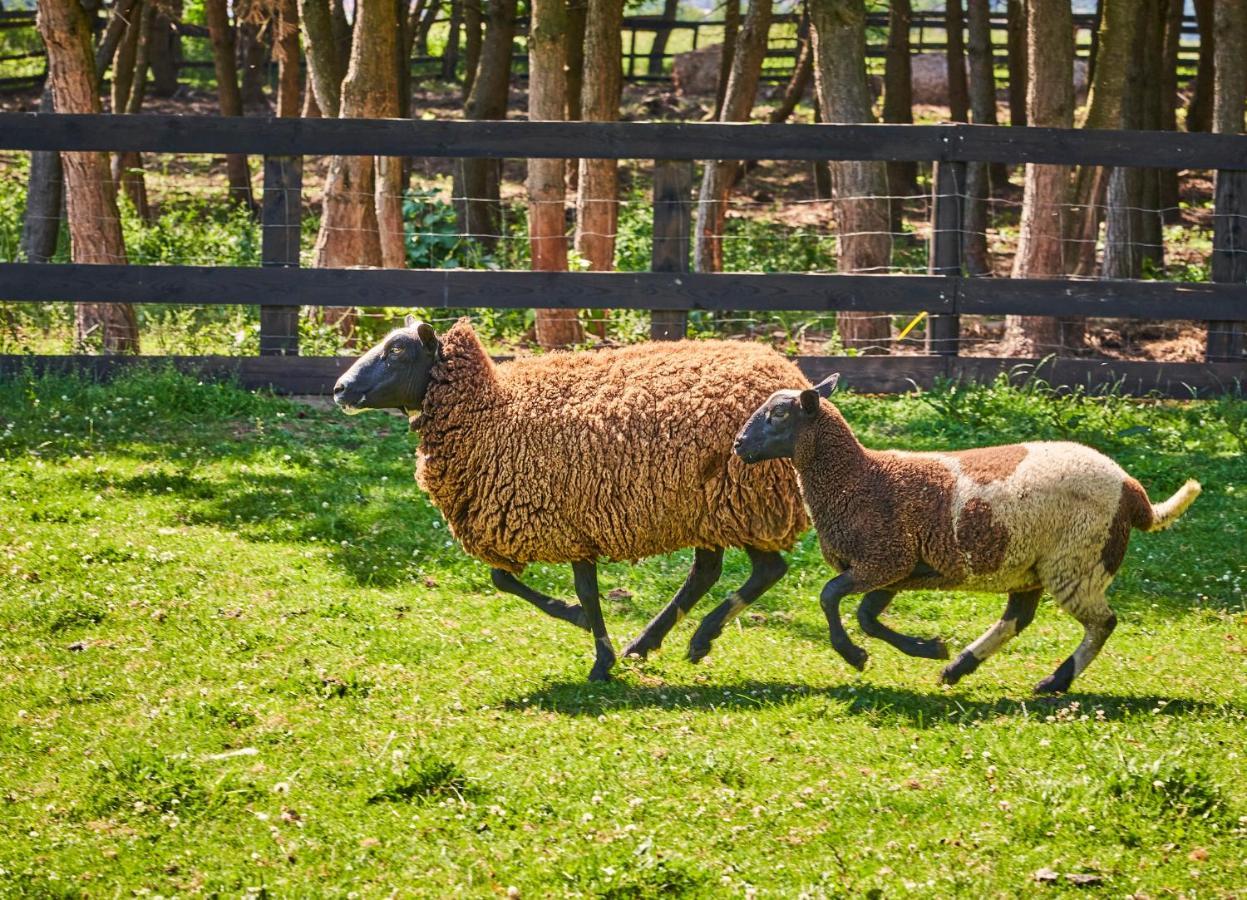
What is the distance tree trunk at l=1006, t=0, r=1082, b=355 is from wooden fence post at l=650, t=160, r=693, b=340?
3588mm

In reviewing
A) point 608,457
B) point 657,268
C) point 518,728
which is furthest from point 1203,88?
point 518,728

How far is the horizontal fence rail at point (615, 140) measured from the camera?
12750 mm

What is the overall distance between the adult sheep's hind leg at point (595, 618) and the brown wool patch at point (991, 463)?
196cm

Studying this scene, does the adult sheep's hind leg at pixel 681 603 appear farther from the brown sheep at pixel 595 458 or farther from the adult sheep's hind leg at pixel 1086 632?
the adult sheep's hind leg at pixel 1086 632

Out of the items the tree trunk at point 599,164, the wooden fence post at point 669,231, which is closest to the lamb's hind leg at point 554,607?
the wooden fence post at point 669,231

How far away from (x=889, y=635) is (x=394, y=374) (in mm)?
2905

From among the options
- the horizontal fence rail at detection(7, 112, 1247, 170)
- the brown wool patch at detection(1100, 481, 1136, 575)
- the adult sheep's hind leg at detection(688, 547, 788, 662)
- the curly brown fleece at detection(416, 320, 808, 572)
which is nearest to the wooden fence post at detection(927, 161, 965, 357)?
the horizontal fence rail at detection(7, 112, 1247, 170)

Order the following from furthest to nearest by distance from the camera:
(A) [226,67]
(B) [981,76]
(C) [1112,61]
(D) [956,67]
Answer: (D) [956,67] < (A) [226,67] < (B) [981,76] < (C) [1112,61]

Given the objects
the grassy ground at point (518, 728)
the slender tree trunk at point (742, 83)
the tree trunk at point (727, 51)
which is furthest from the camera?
the tree trunk at point (727, 51)

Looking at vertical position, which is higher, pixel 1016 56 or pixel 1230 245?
pixel 1016 56

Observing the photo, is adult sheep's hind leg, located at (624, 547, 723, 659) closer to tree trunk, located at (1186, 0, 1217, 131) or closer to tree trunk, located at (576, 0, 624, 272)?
tree trunk, located at (576, 0, 624, 272)

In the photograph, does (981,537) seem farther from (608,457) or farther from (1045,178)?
(1045,178)

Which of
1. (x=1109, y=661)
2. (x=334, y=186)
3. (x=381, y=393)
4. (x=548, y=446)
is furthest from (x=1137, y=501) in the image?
(x=334, y=186)

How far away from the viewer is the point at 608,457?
7.38m
